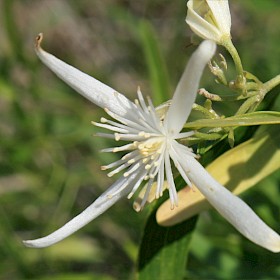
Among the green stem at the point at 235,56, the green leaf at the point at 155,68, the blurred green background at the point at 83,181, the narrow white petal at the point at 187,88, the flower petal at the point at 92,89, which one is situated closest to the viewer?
the narrow white petal at the point at 187,88

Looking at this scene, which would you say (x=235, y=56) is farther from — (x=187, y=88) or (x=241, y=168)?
(x=241, y=168)

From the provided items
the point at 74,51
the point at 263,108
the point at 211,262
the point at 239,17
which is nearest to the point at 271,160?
the point at 263,108

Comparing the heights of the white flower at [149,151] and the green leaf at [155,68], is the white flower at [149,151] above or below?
below

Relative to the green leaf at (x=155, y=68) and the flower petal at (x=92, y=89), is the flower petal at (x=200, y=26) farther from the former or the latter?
Result: the green leaf at (x=155, y=68)

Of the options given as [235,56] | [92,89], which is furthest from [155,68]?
[235,56]

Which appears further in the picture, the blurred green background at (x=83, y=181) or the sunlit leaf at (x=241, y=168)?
the blurred green background at (x=83, y=181)

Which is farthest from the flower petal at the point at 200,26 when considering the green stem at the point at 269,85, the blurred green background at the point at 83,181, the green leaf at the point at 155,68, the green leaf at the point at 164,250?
the green leaf at the point at 155,68
